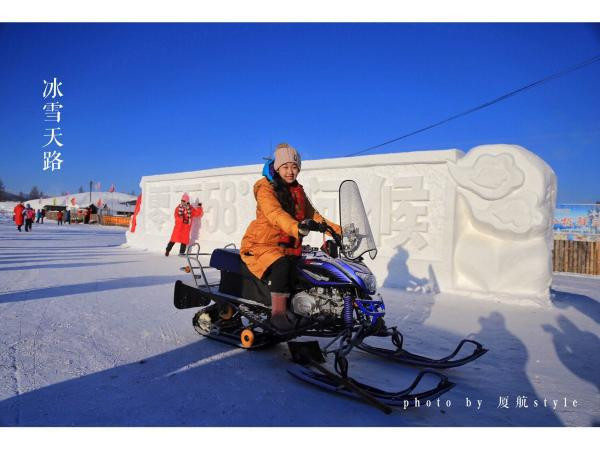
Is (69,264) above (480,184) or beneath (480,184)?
beneath

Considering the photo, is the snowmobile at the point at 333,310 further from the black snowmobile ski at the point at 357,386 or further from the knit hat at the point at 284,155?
the knit hat at the point at 284,155

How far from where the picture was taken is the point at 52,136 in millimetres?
5055

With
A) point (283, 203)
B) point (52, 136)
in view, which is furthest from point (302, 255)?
point (52, 136)

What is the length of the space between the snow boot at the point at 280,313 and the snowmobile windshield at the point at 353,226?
0.67m

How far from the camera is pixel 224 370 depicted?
311 centimetres

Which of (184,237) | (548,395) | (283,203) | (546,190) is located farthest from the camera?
(184,237)

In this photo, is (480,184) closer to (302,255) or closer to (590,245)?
(302,255)

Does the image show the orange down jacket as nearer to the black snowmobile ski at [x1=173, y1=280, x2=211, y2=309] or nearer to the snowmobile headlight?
the snowmobile headlight

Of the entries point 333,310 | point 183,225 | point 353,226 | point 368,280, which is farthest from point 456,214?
point 183,225

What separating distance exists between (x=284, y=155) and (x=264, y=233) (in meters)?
0.69

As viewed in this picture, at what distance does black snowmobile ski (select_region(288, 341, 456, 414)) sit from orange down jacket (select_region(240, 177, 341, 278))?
0.74m

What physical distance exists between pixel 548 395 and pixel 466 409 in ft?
2.48

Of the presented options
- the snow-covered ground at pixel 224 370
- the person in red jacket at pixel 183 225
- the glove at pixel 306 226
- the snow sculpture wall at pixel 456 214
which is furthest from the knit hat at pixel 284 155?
the person in red jacket at pixel 183 225

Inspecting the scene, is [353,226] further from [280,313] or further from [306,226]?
[280,313]
